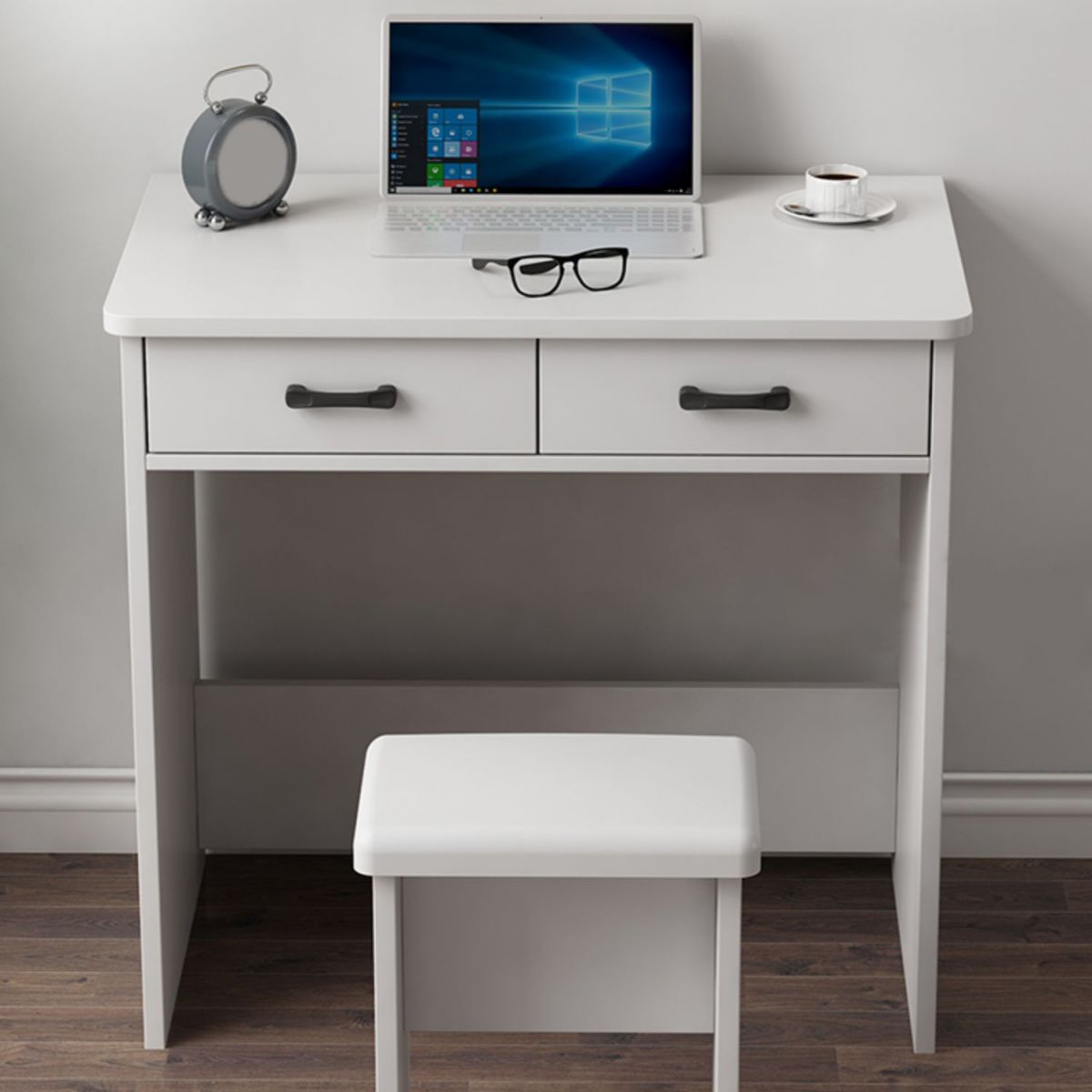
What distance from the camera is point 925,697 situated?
212 cm

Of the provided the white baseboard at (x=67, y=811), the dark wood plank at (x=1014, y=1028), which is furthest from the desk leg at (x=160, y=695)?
the dark wood plank at (x=1014, y=1028)

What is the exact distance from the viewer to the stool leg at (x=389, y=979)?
5.63ft

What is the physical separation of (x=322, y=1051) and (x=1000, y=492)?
3.70 ft

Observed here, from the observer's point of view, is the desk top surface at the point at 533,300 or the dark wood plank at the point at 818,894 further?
the dark wood plank at the point at 818,894

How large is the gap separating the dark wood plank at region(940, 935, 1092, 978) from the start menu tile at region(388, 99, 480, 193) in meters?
1.15

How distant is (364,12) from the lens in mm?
2342

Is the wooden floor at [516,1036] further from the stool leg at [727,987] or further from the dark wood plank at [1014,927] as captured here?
the stool leg at [727,987]

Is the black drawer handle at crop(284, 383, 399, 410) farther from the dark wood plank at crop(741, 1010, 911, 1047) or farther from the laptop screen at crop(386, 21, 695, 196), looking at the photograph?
the dark wood plank at crop(741, 1010, 911, 1047)

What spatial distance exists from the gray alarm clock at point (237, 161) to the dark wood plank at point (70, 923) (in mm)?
936

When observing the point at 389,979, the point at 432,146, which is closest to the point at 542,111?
the point at 432,146

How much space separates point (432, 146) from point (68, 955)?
113 centimetres

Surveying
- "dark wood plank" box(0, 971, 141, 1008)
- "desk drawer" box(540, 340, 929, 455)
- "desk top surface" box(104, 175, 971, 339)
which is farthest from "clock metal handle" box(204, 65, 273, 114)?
"dark wood plank" box(0, 971, 141, 1008)

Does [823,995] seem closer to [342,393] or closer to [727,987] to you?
[727,987]

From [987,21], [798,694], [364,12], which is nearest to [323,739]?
[798,694]
